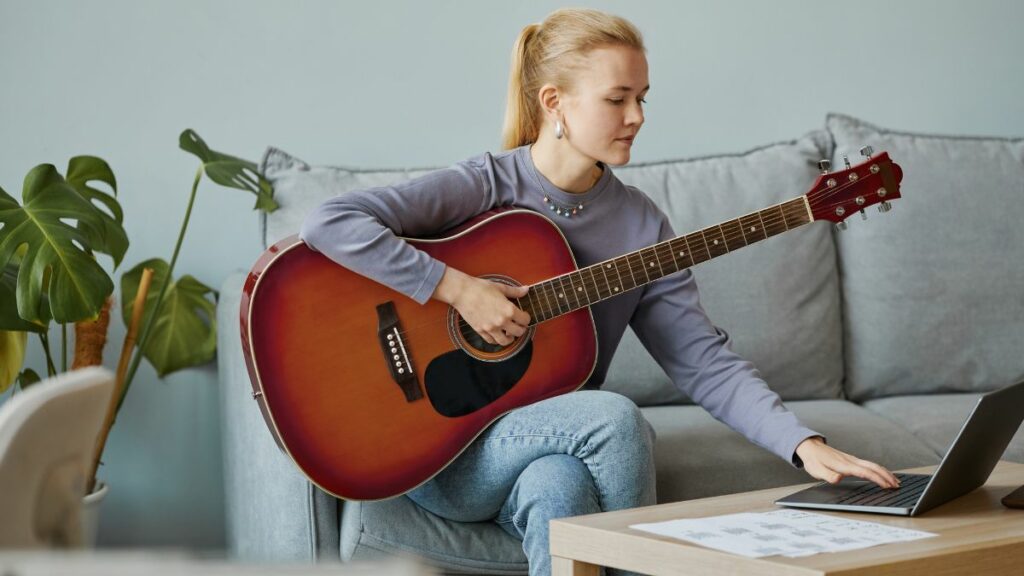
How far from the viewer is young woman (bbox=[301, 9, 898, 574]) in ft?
4.89

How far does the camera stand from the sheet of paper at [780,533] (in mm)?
1054

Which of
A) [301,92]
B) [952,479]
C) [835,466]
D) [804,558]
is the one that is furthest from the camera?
[301,92]

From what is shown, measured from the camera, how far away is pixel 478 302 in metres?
1.56

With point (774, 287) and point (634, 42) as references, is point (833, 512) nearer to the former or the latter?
point (634, 42)

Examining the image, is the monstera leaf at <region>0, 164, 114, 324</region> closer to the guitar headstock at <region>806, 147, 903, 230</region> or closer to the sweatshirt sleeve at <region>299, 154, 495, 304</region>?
the sweatshirt sleeve at <region>299, 154, 495, 304</region>

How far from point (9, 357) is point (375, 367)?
81cm

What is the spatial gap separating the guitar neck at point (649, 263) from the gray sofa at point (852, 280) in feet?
1.36

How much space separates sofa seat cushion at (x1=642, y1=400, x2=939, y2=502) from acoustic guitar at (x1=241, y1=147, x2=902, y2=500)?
0.75 feet

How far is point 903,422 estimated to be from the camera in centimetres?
201

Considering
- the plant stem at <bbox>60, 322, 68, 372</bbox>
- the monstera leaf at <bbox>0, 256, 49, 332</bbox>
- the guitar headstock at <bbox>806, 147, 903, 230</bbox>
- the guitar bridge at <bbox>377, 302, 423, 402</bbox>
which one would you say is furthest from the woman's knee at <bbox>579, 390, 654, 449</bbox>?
the plant stem at <bbox>60, 322, 68, 372</bbox>

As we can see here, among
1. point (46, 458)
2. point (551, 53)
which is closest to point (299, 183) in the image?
point (551, 53)

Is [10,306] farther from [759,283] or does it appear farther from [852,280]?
[852,280]

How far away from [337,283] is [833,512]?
75 cm

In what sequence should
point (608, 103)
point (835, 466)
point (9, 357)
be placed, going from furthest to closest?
1. point (9, 357)
2. point (608, 103)
3. point (835, 466)
